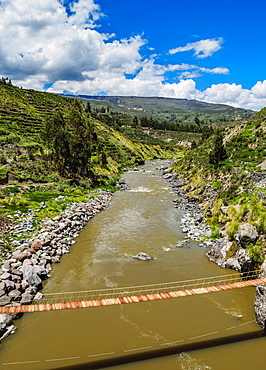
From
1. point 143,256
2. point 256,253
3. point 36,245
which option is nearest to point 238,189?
point 256,253

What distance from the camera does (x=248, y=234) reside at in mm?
17094

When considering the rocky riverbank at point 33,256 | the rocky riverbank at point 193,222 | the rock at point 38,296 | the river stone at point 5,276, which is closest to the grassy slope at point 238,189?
the rocky riverbank at point 193,222

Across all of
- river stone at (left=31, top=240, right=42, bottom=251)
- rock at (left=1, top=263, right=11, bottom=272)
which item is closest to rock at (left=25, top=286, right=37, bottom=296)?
rock at (left=1, top=263, right=11, bottom=272)

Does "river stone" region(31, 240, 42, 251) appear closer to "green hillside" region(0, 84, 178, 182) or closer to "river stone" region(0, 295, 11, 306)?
"river stone" region(0, 295, 11, 306)

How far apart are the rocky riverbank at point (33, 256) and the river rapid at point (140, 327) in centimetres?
80

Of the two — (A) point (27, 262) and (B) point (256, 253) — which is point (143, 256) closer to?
(B) point (256, 253)

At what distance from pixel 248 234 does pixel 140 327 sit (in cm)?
1006

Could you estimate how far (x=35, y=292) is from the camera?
47.6 ft

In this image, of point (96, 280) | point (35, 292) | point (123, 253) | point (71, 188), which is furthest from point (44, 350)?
point (71, 188)

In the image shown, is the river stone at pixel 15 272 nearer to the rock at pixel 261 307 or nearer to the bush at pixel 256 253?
the rock at pixel 261 307

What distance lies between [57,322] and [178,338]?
6437 millimetres

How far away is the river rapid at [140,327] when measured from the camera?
10570mm

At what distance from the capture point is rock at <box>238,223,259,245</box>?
55.8ft

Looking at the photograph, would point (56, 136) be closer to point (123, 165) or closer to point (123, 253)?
point (123, 253)
